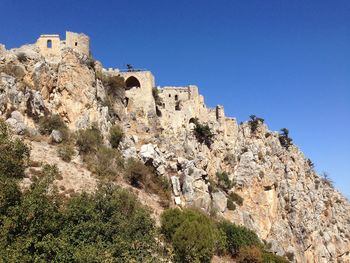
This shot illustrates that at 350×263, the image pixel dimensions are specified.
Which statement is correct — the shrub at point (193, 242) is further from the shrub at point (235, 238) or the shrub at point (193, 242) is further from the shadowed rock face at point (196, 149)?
the shadowed rock face at point (196, 149)

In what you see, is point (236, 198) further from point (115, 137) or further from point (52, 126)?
point (52, 126)

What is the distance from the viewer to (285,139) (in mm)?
53531

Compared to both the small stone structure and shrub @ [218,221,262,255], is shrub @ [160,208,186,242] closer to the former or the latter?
shrub @ [218,221,262,255]

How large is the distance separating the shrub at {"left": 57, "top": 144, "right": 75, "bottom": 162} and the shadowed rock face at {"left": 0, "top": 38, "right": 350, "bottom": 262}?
7.40ft

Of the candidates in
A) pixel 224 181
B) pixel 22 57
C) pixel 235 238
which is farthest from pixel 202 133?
pixel 22 57

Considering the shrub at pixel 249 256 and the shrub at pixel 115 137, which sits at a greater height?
the shrub at pixel 115 137

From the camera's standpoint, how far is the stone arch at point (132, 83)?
39037 millimetres

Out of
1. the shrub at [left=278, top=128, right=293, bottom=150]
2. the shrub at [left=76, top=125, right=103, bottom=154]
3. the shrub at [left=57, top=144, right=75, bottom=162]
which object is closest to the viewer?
the shrub at [left=57, top=144, right=75, bottom=162]

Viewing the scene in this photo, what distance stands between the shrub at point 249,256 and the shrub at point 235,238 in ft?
2.41

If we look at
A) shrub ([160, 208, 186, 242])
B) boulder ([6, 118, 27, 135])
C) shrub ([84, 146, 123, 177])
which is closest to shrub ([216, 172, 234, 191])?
shrub ([84, 146, 123, 177])

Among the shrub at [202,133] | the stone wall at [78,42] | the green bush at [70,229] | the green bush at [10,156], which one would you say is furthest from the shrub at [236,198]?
the green bush at [10,156]

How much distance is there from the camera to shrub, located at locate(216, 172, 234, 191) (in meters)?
42.5

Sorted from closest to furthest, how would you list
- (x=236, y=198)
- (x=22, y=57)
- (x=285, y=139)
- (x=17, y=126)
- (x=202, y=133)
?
(x=17, y=126) < (x=22, y=57) < (x=202, y=133) < (x=236, y=198) < (x=285, y=139)

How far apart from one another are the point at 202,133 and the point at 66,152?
1781cm
